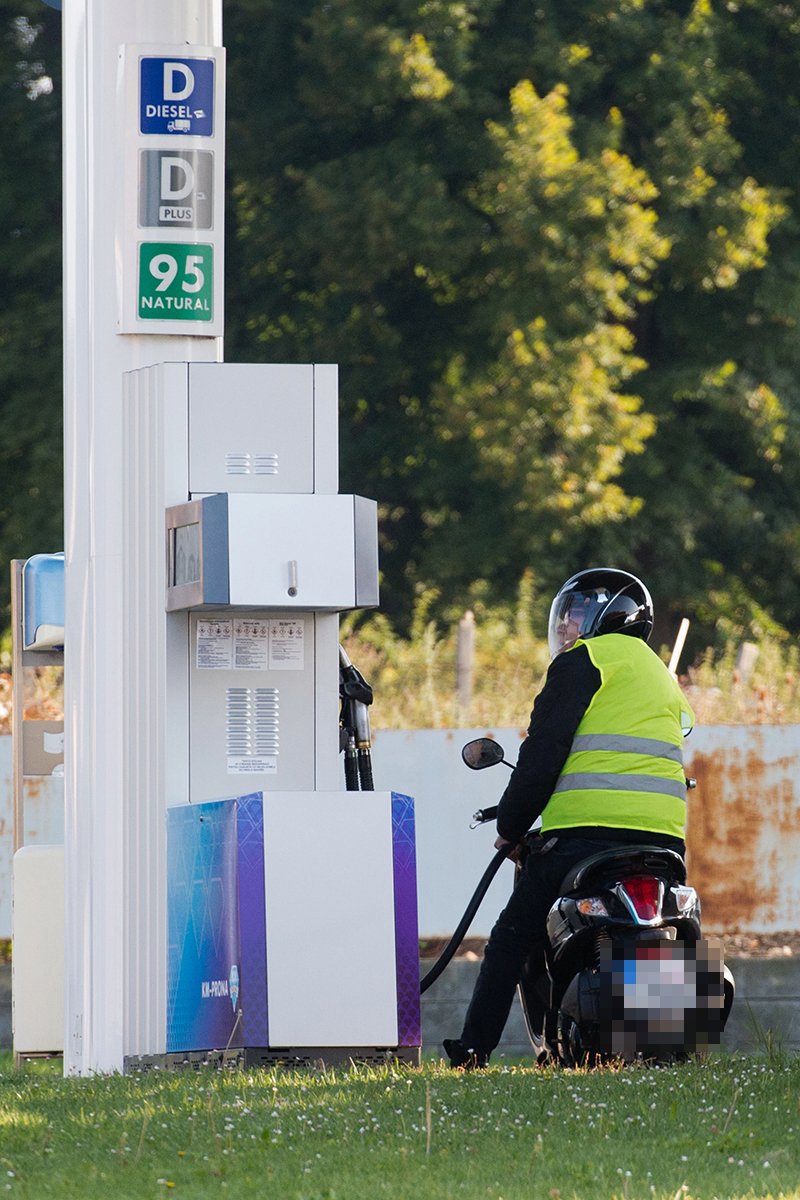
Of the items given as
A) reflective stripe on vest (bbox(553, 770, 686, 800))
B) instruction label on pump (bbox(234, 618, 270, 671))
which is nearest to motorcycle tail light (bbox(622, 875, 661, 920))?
reflective stripe on vest (bbox(553, 770, 686, 800))

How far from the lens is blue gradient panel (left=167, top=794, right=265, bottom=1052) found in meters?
7.71

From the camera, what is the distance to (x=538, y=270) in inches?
839

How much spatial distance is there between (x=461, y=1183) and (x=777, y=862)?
23.8 ft

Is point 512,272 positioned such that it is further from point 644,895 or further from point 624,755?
point 644,895

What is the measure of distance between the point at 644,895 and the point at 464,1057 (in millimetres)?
953

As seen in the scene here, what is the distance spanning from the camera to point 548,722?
752 cm

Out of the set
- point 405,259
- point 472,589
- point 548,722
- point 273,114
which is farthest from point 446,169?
point 548,722

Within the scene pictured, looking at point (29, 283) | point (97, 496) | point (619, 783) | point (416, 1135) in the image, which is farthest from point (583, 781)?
point (29, 283)

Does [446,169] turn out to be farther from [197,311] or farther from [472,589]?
[197,311]

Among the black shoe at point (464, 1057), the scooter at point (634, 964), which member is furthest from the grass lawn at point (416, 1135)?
the black shoe at point (464, 1057)

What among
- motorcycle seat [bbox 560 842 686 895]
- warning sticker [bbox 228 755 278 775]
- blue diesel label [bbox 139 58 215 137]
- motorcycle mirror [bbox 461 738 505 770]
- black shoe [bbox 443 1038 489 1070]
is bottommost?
black shoe [bbox 443 1038 489 1070]

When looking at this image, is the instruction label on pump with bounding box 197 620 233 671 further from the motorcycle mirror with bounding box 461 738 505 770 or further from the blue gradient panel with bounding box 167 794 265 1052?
the motorcycle mirror with bounding box 461 738 505 770

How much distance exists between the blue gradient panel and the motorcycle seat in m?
1.14

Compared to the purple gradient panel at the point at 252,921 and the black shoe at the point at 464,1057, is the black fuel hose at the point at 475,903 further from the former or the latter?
the purple gradient panel at the point at 252,921
